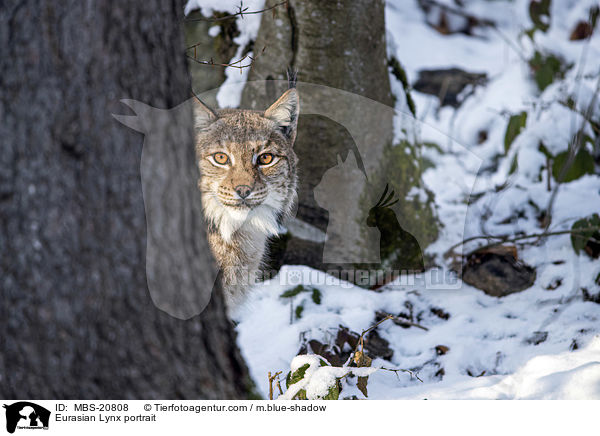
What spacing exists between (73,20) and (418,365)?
211 centimetres

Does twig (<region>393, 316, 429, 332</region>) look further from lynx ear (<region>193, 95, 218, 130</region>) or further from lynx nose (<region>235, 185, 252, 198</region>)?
lynx ear (<region>193, 95, 218, 130</region>)

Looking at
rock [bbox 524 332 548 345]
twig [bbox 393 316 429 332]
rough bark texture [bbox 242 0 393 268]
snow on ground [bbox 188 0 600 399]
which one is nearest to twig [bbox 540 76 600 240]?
snow on ground [bbox 188 0 600 399]

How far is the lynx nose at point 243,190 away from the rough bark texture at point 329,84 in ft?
2.22

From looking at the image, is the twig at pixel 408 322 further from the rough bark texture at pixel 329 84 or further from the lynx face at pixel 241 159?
the lynx face at pixel 241 159

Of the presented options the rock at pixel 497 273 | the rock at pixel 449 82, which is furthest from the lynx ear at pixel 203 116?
the rock at pixel 449 82

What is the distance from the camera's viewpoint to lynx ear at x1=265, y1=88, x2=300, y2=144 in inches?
92.4

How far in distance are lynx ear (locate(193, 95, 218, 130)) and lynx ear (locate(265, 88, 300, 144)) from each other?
0.83ft

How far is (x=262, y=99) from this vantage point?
2.93 m

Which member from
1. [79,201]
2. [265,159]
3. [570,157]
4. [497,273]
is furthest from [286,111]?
[570,157]

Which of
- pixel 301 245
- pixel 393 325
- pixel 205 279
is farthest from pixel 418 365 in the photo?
pixel 205 279

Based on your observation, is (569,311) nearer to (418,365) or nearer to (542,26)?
(418,365)
